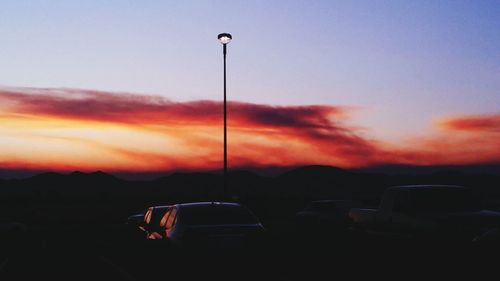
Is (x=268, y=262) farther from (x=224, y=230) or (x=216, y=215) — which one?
(x=216, y=215)

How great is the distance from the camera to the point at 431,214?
47.3ft

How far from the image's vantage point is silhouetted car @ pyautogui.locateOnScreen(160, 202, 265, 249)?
40.3ft

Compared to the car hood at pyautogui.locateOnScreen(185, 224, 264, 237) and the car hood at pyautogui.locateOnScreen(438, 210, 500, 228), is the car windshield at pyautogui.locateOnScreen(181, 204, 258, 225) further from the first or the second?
the car hood at pyautogui.locateOnScreen(438, 210, 500, 228)

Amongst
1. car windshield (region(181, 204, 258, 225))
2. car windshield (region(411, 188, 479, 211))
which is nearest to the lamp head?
car windshield (region(411, 188, 479, 211))

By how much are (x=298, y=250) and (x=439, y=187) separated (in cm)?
A: 541

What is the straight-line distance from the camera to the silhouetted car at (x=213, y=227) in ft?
40.3

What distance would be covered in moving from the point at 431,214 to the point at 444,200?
2.37 feet

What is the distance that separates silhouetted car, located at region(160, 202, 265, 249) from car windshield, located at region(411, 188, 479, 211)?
164 inches

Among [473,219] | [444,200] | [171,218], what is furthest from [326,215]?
[171,218]

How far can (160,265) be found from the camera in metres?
15.1

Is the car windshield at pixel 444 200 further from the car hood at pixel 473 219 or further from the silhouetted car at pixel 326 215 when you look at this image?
the silhouetted car at pixel 326 215

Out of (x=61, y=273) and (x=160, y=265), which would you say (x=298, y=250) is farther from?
(x=61, y=273)

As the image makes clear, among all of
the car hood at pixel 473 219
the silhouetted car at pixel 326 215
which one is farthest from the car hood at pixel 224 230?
the silhouetted car at pixel 326 215

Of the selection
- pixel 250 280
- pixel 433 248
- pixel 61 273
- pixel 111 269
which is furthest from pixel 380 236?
pixel 61 273
